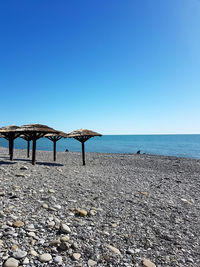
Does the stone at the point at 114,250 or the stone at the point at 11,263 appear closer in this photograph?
the stone at the point at 11,263

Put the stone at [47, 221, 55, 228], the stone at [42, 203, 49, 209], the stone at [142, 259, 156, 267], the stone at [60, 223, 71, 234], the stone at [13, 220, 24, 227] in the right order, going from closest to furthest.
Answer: the stone at [142, 259, 156, 267] < the stone at [13, 220, 24, 227] < the stone at [60, 223, 71, 234] < the stone at [47, 221, 55, 228] < the stone at [42, 203, 49, 209]

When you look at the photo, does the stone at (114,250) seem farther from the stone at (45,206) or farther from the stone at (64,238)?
A: the stone at (45,206)

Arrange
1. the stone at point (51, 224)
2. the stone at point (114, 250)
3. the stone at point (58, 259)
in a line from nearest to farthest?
the stone at point (58, 259)
the stone at point (114, 250)
the stone at point (51, 224)

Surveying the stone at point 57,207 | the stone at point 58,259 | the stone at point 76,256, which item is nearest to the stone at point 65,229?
the stone at point 76,256

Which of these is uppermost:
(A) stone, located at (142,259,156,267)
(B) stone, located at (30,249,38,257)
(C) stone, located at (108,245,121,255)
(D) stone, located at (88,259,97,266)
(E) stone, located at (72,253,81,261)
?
(B) stone, located at (30,249,38,257)

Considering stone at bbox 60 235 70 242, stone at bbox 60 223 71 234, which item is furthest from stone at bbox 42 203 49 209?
stone at bbox 60 235 70 242

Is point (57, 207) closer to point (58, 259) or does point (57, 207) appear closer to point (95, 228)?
point (95, 228)

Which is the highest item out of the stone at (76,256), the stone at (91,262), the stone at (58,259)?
the stone at (58,259)

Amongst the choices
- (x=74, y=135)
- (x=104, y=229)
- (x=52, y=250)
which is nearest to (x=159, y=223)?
(x=104, y=229)

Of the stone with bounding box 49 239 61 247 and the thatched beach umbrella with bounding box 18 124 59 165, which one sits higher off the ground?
the thatched beach umbrella with bounding box 18 124 59 165

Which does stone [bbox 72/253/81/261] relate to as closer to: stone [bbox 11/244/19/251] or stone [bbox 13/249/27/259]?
stone [bbox 13/249/27/259]

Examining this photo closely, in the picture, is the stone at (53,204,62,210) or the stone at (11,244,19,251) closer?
the stone at (11,244,19,251)

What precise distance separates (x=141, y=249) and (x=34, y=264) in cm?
273

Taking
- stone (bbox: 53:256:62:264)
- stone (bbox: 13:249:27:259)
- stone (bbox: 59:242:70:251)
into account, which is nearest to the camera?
stone (bbox: 13:249:27:259)
